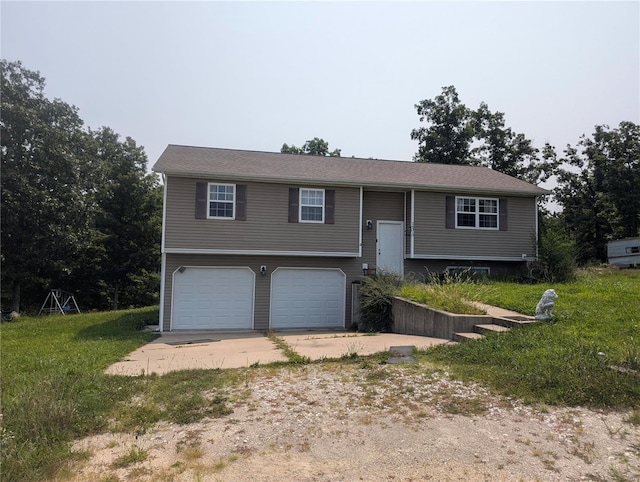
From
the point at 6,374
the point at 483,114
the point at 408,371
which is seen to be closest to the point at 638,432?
the point at 408,371

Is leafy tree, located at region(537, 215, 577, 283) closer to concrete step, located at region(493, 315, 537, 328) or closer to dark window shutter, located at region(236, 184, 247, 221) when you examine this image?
concrete step, located at region(493, 315, 537, 328)

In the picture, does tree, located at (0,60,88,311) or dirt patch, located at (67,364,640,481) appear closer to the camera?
dirt patch, located at (67,364,640,481)

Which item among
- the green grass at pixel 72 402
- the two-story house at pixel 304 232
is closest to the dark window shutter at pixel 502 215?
the two-story house at pixel 304 232

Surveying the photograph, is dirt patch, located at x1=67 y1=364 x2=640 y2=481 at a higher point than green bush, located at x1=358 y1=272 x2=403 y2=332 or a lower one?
lower

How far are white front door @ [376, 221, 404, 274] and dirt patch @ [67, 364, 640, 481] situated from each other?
994 centimetres

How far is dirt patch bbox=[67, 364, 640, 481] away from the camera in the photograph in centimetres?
335

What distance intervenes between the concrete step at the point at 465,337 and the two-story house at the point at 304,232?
20.2 ft

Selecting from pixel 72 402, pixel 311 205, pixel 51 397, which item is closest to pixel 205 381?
pixel 72 402

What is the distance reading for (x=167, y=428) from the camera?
13.8ft

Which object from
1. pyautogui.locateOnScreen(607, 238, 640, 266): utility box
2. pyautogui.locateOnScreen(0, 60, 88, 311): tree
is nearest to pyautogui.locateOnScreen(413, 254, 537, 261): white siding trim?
pyautogui.locateOnScreen(607, 238, 640, 266): utility box

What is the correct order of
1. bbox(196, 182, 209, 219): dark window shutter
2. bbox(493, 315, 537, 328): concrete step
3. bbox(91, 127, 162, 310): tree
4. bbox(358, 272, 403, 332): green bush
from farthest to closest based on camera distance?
bbox(91, 127, 162, 310): tree → bbox(196, 182, 209, 219): dark window shutter → bbox(358, 272, 403, 332): green bush → bbox(493, 315, 537, 328): concrete step

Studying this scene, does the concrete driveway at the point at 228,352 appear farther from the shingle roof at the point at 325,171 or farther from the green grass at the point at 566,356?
the shingle roof at the point at 325,171

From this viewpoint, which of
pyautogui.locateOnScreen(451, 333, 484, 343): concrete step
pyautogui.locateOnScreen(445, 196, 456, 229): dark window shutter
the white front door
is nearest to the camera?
pyautogui.locateOnScreen(451, 333, 484, 343): concrete step

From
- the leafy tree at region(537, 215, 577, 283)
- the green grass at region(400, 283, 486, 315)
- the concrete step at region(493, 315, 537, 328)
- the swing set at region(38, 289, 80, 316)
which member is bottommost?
the swing set at region(38, 289, 80, 316)
